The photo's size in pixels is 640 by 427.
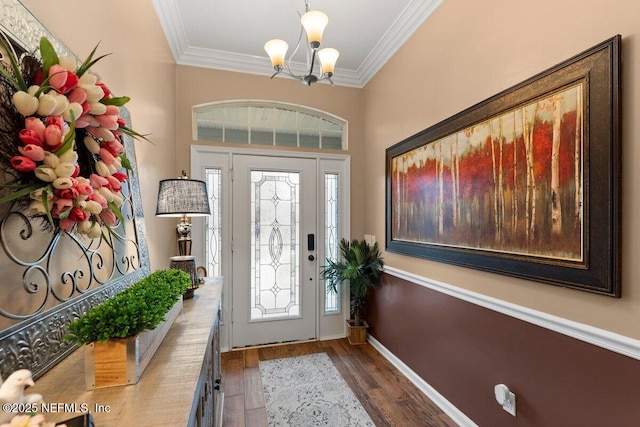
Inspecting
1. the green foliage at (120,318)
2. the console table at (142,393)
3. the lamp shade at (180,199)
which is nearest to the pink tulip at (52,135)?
the green foliage at (120,318)

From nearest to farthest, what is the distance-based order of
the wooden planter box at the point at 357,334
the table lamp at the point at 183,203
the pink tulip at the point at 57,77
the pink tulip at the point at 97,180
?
the pink tulip at the point at 57,77
the pink tulip at the point at 97,180
the table lamp at the point at 183,203
the wooden planter box at the point at 357,334

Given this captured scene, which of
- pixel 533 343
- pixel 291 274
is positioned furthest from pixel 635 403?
pixel 291 274

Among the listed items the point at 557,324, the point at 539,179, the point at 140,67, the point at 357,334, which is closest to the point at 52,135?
the point at 140,67

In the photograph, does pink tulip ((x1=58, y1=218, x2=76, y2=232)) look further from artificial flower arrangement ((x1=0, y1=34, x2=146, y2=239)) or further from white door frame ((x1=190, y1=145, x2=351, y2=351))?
white door frame ((x1=190, y1=145, x2=351, y2=351))

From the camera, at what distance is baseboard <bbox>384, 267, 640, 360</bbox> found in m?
1.17

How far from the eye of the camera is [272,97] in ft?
10.8

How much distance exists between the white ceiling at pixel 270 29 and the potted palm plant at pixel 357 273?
200 cm

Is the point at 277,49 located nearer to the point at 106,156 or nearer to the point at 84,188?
the point at 106,156

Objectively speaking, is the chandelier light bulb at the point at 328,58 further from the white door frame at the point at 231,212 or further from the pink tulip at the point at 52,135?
the pink tulip at the point at 52,135

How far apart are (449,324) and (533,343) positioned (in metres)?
0.64

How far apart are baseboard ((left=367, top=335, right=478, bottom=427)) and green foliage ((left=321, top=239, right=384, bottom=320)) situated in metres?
0.55

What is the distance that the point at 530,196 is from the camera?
60.8 inches

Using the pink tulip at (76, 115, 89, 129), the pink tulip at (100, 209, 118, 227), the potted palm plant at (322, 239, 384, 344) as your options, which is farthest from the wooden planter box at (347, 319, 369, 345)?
the pink tulip at (76, 115, 89, 129)

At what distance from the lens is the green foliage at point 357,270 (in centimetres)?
311
